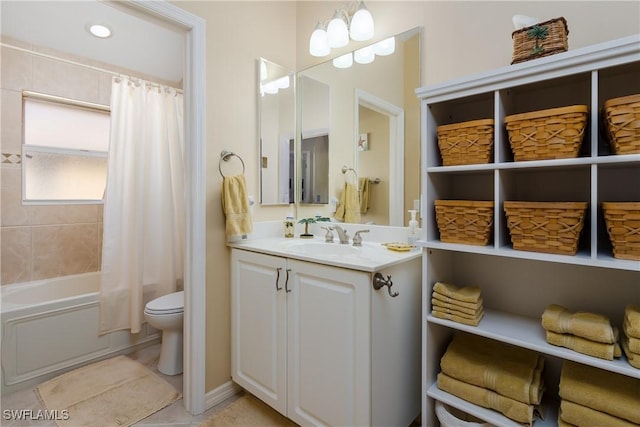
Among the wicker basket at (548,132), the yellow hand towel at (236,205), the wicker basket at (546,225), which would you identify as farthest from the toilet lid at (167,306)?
the wicker basket at (548,132)

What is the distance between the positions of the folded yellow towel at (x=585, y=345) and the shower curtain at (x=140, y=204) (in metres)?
2.26

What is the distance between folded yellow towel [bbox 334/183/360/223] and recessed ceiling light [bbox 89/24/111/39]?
2139 millimetres

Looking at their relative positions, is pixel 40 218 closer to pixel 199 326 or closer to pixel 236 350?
pixel 199 326

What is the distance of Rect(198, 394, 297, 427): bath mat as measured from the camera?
1.60 metres

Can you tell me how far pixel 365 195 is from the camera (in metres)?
1.91

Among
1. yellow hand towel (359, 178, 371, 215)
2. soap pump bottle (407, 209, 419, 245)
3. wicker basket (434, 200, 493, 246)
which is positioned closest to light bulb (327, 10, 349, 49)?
yellow hand towel (359, 178, 371, 215)

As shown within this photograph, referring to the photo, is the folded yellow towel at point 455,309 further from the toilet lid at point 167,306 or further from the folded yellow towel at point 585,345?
the toilet lid at point 167,306

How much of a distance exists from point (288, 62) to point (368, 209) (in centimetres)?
122

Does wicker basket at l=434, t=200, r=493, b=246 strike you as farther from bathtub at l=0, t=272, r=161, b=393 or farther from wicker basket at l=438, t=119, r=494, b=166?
bathtub at l=0, t=272, r=161, b=393

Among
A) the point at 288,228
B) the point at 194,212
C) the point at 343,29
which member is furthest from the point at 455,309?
the point at 343,29

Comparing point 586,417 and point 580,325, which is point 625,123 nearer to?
point 580,325

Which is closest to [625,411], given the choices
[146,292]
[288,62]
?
[288,62]

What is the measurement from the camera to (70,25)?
2219mm

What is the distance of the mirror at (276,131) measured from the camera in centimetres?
202
